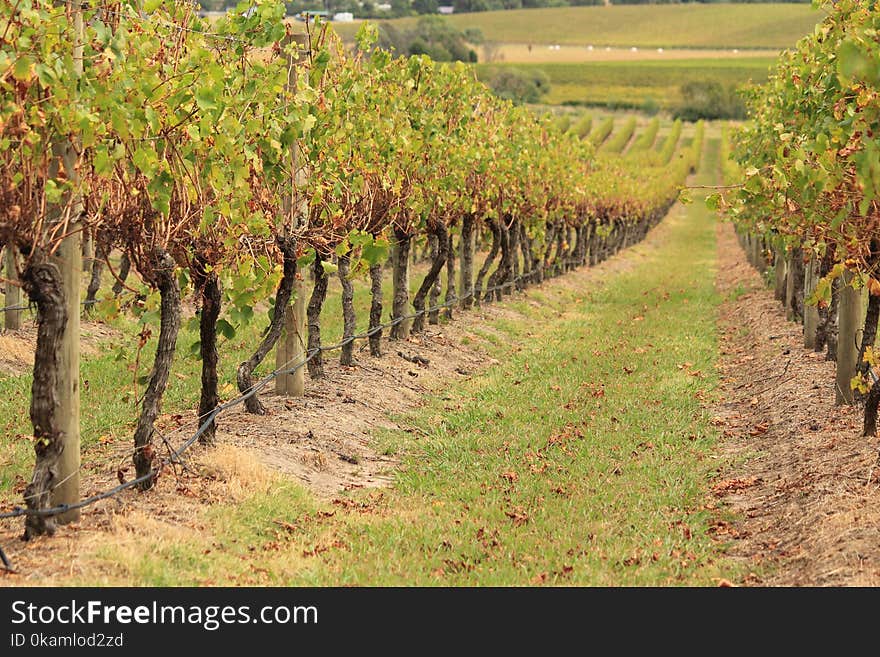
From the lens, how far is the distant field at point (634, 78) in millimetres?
122188

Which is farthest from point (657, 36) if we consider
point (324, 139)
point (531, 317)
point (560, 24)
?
point (324, 139)

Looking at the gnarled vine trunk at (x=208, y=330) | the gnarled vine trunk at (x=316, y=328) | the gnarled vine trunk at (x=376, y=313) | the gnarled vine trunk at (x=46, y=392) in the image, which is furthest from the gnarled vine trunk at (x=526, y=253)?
the gnarled vine trunk at (x=46, y=392)

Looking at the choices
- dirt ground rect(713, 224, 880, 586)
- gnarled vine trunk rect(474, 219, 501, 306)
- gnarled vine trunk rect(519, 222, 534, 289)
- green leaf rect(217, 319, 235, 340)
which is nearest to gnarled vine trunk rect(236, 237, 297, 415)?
green leaf rect(217, 319, 235, 340)

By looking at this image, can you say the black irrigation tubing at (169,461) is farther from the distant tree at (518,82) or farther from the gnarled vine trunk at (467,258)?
the distant tree at (518,82)

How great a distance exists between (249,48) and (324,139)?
1.39 metres

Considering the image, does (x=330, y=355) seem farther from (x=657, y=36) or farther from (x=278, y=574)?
(x=657, y=36)

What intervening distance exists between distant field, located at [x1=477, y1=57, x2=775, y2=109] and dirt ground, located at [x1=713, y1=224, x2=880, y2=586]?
350 ft

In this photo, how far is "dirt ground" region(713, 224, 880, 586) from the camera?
7613mm

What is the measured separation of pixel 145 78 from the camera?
7246 mm

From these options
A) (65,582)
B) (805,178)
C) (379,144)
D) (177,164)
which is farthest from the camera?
(379,144)

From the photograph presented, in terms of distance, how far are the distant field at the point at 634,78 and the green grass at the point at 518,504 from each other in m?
107

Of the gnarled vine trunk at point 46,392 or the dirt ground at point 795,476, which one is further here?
the dirt ground at point 795,476

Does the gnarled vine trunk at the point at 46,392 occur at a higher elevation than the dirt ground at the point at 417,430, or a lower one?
higher

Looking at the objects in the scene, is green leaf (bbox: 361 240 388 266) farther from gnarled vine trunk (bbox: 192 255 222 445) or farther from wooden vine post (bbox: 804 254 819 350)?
wooden vine post (bbox: 804 254 819 350)
